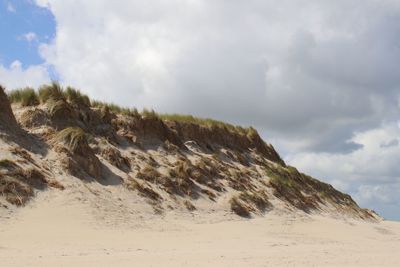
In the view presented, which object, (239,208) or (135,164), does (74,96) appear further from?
(239,208)

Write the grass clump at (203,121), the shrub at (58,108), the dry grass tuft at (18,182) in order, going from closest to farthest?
the dry grass tuft at (18,182)
the shrub at (58,108)
the grass clump at (203,121)

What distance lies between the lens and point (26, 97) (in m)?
18.8

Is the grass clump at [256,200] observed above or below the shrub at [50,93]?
below

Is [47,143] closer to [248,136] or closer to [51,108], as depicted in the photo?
[51,108]

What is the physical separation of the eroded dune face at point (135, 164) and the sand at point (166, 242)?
771 mm

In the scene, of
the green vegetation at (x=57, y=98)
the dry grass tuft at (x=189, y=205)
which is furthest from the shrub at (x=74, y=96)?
the dry grass tuft at (x=189, y=205)

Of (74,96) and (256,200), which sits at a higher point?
(74,96)

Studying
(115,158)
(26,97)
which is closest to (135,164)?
(115,158)

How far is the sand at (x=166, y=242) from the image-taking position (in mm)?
10000

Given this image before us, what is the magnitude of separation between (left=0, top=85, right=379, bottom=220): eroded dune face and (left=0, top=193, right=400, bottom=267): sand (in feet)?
2.53

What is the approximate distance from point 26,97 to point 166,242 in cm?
882

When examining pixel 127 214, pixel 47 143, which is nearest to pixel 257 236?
pixel 127 214

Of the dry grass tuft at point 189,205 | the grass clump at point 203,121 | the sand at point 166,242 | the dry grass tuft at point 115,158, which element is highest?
the grass clump at point 203,121

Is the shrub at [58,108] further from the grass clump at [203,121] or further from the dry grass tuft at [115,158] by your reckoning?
the grass clump at [203,121]
